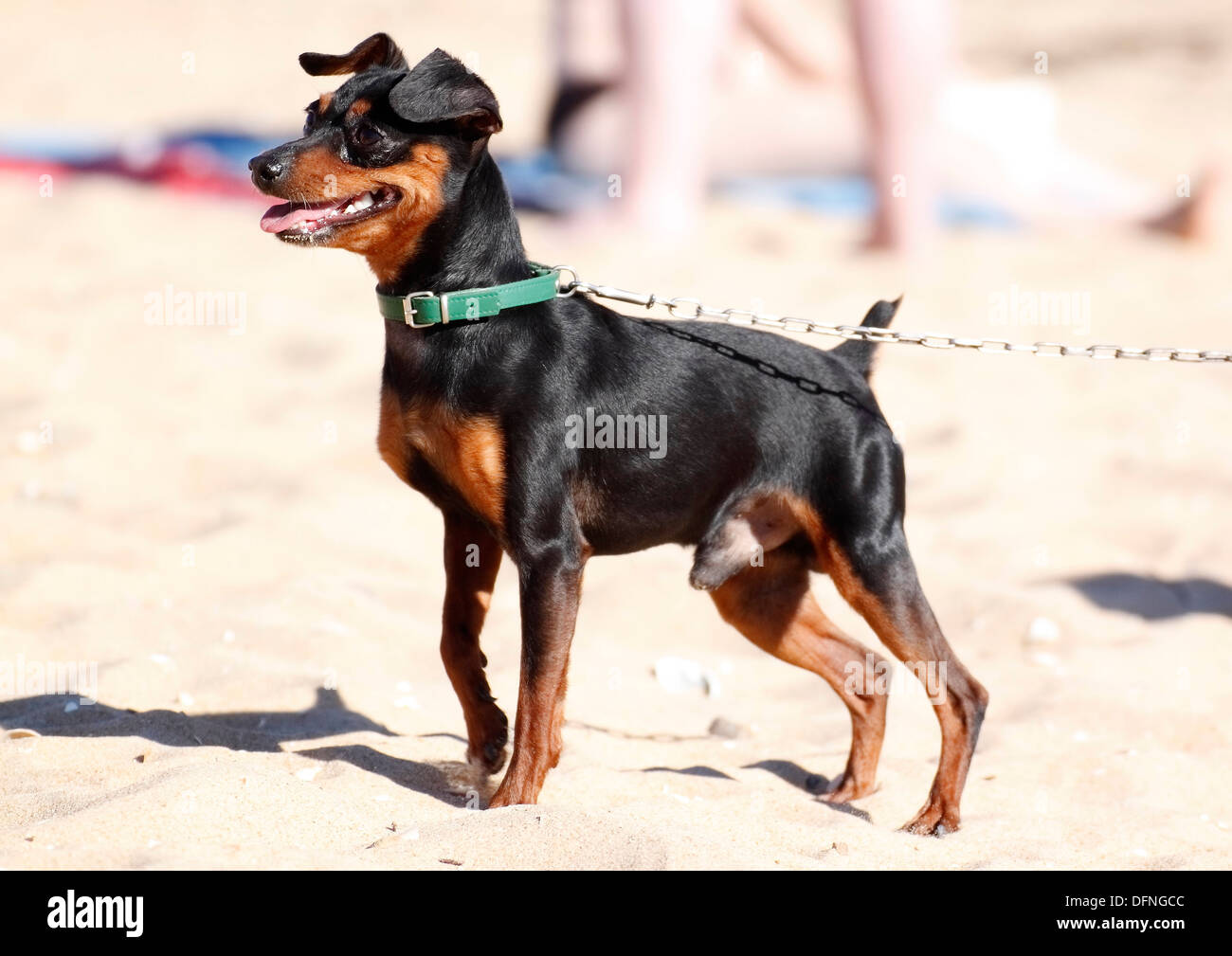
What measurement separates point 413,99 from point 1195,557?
14.5 ft

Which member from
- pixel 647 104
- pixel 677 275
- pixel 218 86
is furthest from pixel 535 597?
pixel 218 86

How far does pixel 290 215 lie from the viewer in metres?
3.51

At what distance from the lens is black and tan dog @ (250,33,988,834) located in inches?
138

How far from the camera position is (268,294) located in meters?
9.00

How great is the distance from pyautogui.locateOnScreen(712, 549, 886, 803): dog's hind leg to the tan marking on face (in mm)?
1453

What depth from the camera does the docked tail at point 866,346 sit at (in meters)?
4.23

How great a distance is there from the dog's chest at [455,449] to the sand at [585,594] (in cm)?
80

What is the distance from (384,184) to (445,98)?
0.26m
